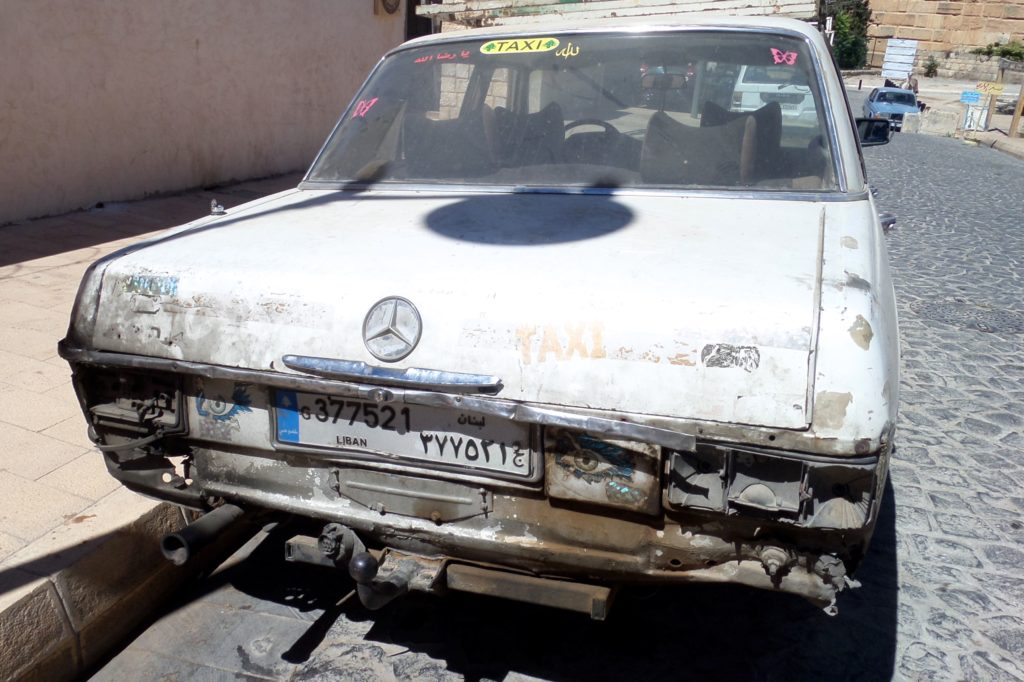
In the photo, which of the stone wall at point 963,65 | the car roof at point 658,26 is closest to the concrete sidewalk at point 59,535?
the car roof at point 658,26

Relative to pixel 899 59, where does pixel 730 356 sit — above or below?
below

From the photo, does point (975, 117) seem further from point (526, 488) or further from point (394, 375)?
point (394, 375)

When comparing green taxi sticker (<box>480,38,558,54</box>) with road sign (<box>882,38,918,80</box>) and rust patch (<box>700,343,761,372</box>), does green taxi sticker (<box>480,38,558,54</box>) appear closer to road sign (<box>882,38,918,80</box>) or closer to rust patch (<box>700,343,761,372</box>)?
rust patch (<box>700,343,761,372</box>)

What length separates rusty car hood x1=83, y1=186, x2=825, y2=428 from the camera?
6.28ft

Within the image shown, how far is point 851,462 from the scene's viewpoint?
1830 mm

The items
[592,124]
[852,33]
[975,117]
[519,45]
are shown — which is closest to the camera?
[592,124]

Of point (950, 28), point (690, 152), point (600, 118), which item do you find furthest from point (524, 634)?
point (950, 28)

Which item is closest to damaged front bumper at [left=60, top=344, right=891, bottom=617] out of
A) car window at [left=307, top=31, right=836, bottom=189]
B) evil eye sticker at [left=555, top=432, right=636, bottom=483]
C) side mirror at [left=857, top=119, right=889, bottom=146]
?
evil eye sticker at [left=555, top=432, right=636, bottom=483]

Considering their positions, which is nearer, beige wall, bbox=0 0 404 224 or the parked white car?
the parked white car

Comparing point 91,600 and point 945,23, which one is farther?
point 945,23

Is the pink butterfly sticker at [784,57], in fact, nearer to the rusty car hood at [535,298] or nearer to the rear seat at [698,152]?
the rear seat at [698,152]

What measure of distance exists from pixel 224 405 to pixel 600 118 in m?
1.77

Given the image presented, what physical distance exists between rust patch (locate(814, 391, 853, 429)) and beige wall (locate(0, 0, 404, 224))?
7.05 metres

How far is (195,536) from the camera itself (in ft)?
7.75
